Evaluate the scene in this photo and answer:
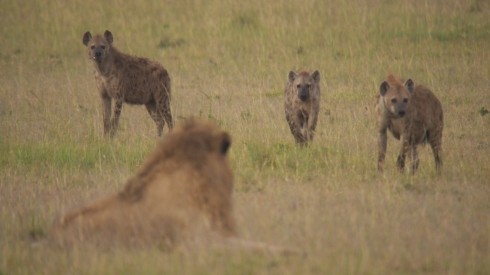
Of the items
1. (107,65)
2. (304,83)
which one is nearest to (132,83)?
(107,65)

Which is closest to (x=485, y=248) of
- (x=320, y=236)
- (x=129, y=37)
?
(x=320, y=236)

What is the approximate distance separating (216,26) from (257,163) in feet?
25.5

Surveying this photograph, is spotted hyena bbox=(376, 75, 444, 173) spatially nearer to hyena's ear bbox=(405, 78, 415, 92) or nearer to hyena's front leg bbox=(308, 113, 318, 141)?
hyena's ear bbox=(405, 78, 415, 92)

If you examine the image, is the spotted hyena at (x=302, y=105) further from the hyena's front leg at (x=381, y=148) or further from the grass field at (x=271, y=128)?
the hyena's front leg at (x=381, y=148)

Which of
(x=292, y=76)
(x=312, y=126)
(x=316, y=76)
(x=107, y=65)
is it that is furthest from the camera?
(x=107, y=65)

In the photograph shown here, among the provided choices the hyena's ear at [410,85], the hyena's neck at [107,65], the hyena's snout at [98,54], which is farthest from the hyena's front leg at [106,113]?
the hyena's ear at [410,85]

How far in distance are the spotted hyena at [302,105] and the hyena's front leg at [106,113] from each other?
1718 mm

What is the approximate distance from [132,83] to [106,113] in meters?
0.39

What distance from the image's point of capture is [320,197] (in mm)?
6488

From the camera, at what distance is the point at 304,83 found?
9.44 m

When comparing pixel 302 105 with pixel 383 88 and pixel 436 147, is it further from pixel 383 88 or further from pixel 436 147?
pixel 436 147

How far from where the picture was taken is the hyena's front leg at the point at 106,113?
32.2 ft

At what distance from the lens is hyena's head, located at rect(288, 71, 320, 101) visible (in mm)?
9328

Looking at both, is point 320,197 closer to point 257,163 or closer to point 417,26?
point 257,163
